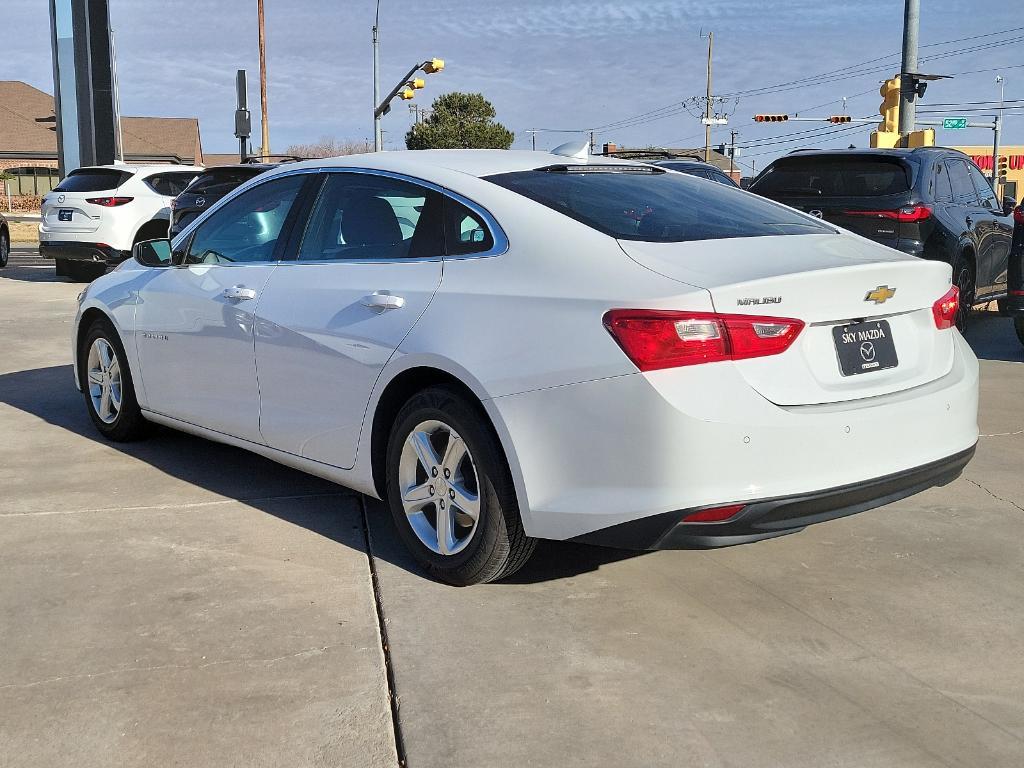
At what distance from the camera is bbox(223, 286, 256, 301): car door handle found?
502 centimetres

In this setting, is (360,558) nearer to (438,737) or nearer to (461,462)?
(461,462)

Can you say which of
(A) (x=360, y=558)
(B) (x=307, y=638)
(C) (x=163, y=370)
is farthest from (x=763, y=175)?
(B) (x=307, y=638)

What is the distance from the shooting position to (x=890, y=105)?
23.5 meters

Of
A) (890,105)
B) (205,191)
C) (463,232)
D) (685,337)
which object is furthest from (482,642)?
(890,105)

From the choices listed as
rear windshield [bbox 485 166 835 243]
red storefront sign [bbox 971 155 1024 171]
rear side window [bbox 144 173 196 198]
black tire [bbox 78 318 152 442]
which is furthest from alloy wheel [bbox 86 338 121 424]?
red storefront sign [bbox 971 155 1024 171]

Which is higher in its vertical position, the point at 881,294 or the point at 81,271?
the point at 881,294

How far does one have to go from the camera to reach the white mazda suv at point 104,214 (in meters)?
16.0

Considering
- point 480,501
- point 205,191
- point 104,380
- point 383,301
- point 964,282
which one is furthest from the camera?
point 205,191

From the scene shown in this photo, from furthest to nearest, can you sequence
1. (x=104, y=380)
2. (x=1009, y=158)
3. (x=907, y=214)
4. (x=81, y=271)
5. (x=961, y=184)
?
(x=1009, y=158) < (x=81, y=271) < (x=961, y=184) < (x=907, y=214) < (x=104, y=380)

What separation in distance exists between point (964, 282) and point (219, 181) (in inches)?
362

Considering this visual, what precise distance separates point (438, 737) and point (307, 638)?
2.63 ft

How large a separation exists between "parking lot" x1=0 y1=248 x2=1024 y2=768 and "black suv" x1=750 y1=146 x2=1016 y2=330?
4904 mm

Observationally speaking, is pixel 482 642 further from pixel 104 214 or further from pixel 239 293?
pixel 104 214

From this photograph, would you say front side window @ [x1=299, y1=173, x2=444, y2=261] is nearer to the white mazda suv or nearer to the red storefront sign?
the white mazda suv
